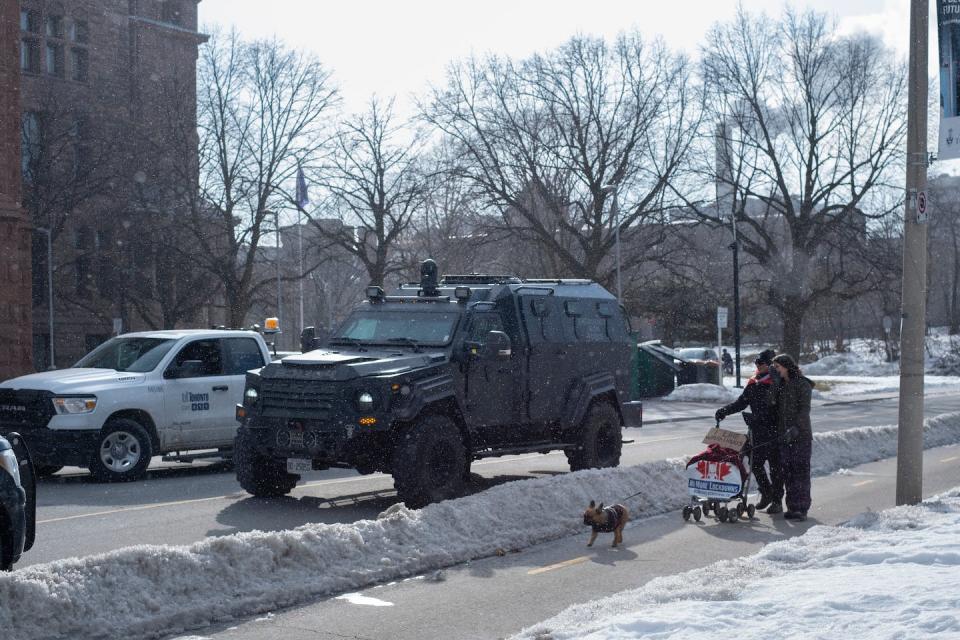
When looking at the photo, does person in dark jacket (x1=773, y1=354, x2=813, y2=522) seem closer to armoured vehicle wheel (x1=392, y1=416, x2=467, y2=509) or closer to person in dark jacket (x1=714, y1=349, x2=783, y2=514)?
person in dark jacket (x1=714, y1=349, x2=783, y2=514)

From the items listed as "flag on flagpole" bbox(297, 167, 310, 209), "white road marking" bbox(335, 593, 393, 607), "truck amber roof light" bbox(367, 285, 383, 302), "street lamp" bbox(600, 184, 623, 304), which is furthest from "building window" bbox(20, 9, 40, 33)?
"white road marking" bbox(335, 593, 393, 607)

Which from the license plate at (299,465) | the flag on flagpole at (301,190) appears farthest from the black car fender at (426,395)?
the flag on flagpole at (301,190)

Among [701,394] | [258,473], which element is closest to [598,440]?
[258,473]

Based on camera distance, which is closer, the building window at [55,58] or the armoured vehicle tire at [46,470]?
the armoured vehicle tire at [46,470]

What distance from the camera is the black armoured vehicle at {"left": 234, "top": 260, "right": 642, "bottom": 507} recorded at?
11320mm

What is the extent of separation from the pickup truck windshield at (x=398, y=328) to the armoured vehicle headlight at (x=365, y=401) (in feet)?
4.72

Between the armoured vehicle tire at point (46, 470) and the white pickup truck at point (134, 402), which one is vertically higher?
the white pickup truck at point (134, 402)

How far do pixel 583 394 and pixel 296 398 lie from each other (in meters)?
4.18

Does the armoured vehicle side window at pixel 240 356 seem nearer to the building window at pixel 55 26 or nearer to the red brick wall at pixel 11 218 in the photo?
the red brick wall at pixel 11 218

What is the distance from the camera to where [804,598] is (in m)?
6.41

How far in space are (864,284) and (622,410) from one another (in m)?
37.6

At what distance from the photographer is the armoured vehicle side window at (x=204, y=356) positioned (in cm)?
1546

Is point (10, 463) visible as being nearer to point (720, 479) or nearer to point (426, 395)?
point (426, 395)

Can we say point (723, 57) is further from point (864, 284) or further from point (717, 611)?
point (717, 611)
